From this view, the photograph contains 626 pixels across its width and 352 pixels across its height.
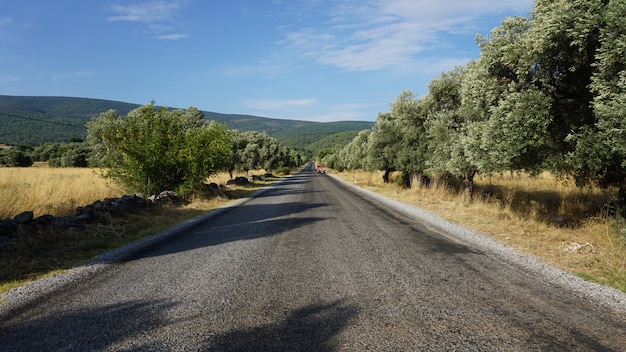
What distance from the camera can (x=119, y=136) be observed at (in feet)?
56.2

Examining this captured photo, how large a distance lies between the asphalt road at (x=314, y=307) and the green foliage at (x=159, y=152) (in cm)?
1174

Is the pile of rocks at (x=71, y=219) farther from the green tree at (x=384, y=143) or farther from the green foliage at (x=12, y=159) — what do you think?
the green foliage at (x=12, y=159)

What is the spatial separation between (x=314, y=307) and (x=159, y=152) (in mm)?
16877

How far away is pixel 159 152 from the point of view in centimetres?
1883

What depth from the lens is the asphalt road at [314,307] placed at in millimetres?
3723

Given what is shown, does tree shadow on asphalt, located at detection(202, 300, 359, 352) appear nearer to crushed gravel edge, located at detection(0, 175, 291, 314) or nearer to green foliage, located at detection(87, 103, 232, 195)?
crushed gravel edge, located at detection(0, 175, 291, 314)

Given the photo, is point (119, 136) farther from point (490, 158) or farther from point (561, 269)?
point (561, 269)

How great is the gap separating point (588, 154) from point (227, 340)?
9782 mm

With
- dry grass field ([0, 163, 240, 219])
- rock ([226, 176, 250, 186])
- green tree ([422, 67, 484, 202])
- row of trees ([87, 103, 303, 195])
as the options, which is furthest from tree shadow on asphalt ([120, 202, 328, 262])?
rock ([226, 176, 250, 186])

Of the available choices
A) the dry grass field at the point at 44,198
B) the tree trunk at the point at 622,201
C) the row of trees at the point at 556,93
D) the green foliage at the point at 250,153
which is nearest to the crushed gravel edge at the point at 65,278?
the dry grass field at the point at 44,198

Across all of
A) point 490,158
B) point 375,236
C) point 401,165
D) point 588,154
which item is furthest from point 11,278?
point 401,165

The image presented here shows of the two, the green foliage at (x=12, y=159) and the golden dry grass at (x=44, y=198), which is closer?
the golden dry grass at (x=44, y=198)

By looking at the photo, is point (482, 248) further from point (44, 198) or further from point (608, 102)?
point (44, 198)

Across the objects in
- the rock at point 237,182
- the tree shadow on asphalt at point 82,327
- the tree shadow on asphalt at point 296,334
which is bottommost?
the rock at point 237,182
